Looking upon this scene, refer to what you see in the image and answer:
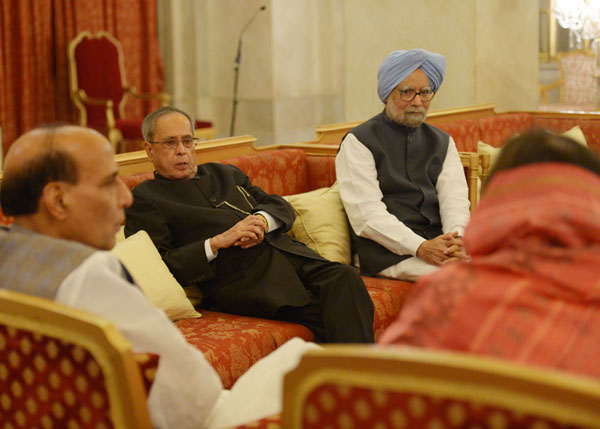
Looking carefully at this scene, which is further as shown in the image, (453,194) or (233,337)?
→ (453,194)

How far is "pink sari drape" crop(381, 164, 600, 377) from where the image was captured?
1210 millimetres

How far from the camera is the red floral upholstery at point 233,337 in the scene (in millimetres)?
2730

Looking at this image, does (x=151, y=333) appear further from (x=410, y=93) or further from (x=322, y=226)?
(x=410, y=93)

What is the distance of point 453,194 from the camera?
3.74m

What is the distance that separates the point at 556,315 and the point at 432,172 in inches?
103

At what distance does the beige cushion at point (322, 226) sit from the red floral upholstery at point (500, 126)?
2463 millimetres

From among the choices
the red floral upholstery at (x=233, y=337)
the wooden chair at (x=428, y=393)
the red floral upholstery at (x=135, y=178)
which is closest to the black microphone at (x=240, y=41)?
the red floral upholstery at (x=135, y=178)

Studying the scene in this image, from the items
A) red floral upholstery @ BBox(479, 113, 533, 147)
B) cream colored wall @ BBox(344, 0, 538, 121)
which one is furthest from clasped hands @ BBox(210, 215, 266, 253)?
cream colored wall @ BBox(344, 0, 538, 121)

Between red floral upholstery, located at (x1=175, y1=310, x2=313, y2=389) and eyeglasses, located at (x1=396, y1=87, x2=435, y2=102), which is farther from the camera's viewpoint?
eyeglasses, located at (x1=396, y1=87, x2=435, y2=102)

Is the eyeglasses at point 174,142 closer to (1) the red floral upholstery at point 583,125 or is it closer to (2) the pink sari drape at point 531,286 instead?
(2) the pink sari drape at point 531,286

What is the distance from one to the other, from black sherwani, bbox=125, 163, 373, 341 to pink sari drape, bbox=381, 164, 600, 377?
1.76 m

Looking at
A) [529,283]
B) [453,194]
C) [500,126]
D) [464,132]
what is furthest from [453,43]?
[529,283]

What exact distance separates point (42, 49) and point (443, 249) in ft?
17.9

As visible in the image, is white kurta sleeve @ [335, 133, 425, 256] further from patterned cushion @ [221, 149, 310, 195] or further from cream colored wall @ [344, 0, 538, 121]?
cream colored wall @ [344, 0, 538, 121]
